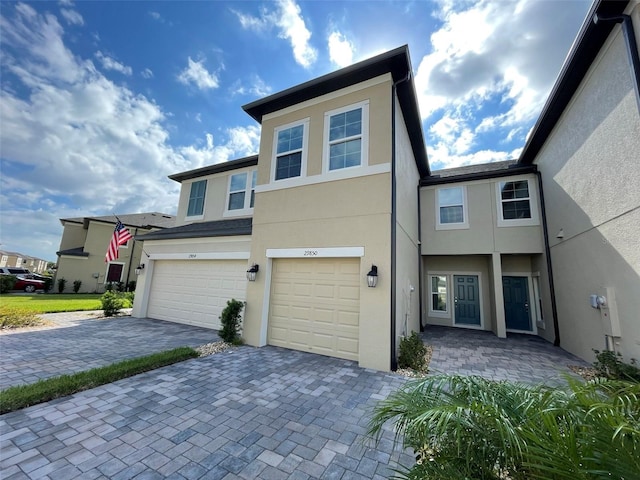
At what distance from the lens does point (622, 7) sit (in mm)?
4621

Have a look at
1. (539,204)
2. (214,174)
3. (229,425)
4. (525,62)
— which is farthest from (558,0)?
(214,174)

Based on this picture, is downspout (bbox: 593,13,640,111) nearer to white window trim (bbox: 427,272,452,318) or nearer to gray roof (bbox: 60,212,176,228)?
white window trim (bbox: 427,272,452,318)

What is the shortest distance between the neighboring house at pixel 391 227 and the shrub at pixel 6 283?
47.4ft

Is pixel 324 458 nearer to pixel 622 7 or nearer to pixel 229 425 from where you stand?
pixel 229 425

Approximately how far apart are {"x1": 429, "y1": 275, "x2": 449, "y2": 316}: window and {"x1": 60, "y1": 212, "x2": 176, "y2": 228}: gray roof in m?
19.6

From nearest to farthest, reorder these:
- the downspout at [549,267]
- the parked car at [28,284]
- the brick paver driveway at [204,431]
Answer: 1. the brick paver driveway at [204,431]
2. the downspout at [549,267]
3. the parked car at [28,284]

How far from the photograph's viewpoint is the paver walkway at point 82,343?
4.83 meters

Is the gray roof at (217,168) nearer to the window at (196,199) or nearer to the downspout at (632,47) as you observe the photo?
the window at (196,199)

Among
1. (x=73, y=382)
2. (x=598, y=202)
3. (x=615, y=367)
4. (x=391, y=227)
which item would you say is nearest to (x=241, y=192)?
(x=391, y=227)

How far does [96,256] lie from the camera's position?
19922mm

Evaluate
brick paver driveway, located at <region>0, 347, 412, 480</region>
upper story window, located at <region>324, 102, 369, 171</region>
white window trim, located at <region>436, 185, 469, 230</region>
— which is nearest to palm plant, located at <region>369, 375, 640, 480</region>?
brick paver driveway, located at <region>0, 347, 412, 480</region>

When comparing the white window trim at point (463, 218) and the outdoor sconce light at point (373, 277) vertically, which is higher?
the white window trim at point (463, 218)

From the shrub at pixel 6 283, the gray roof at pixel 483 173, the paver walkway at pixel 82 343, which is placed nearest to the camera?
the paver walkway at pixel 82 343

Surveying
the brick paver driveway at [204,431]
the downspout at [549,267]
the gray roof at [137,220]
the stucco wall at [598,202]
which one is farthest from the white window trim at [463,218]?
the gray roof at [137,220]
